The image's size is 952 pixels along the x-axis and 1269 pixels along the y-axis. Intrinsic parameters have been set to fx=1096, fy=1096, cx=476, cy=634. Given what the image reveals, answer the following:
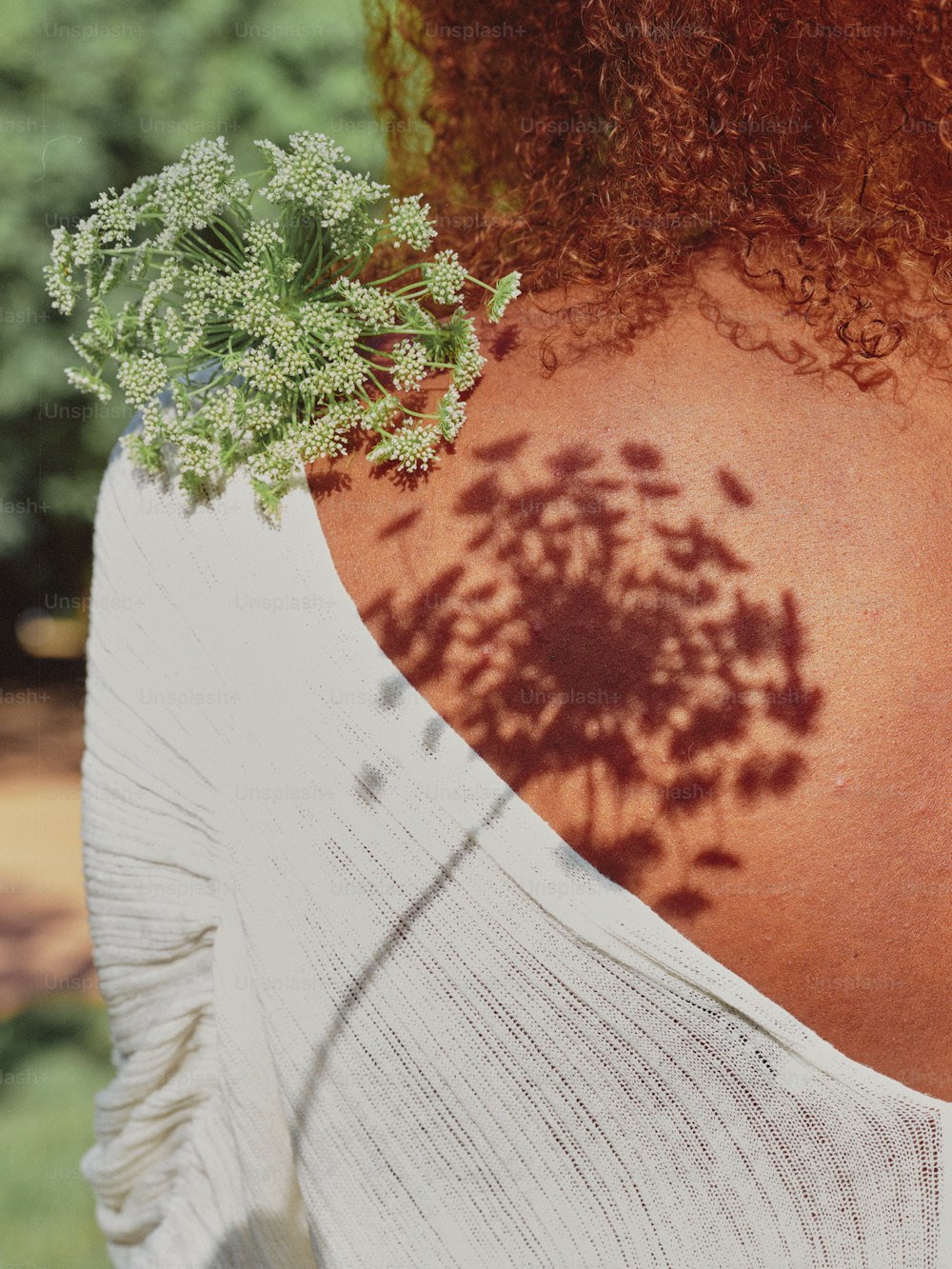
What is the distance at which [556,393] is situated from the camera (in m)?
1.96

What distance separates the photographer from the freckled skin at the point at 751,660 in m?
1.75

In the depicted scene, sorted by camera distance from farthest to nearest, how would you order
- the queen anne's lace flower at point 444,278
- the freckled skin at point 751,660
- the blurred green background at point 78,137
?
1. the blurred green background at point 78,137
2. the queen anne's lace flower at point 444,278
3. the freckled skin at point 751,660

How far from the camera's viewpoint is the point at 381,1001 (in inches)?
79.7

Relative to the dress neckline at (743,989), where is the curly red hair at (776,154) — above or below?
above

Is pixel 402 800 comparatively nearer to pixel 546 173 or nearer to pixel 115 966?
pixel 115 966

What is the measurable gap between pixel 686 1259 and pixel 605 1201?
0.16 meters

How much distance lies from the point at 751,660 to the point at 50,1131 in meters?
4.06

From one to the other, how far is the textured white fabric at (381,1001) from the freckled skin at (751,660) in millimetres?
88

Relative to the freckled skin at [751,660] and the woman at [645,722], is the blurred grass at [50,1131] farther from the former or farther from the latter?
the freckled skin at [751,660]

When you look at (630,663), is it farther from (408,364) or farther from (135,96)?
(135,96)

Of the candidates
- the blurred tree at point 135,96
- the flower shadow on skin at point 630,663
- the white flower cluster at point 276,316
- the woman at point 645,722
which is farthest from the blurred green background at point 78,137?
the flower shadow on skin at point 630,663

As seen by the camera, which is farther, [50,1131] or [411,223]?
[50,1131]

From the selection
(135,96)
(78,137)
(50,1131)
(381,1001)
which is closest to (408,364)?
(381,1001)

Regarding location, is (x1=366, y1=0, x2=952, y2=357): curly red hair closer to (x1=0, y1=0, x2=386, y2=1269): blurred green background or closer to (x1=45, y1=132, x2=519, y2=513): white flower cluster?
(x1=45, y1=132, x2=519, y2=513): white flower cluster
